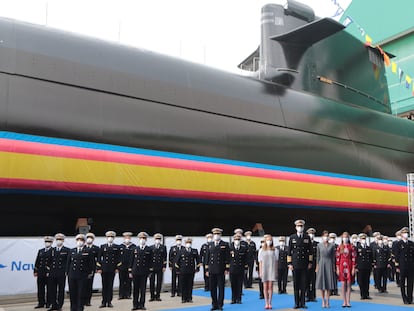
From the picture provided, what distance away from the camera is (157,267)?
11.0 m

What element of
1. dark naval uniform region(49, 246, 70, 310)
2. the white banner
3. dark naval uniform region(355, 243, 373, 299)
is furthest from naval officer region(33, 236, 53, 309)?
dark naval uniform region(355, 243, 373, 299)

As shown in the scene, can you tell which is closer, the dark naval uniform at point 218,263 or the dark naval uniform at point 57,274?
the dark naval uniform at point 57,274

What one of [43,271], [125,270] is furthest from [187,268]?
[43,271]

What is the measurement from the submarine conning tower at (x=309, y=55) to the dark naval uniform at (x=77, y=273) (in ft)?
33.3

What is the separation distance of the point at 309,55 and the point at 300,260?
9806mm

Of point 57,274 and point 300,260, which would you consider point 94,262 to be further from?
point 300,260

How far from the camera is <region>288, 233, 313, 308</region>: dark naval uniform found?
9.55m

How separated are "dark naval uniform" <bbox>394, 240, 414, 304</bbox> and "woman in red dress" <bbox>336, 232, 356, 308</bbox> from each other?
1193 millimetres

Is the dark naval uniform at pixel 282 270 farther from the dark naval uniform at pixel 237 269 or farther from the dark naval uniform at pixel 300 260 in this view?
the dark naval uniform at pixel 300 260

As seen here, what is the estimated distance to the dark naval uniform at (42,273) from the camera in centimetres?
915

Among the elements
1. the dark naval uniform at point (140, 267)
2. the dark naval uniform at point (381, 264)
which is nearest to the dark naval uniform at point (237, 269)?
the dark naval uniform at point (140, 267)

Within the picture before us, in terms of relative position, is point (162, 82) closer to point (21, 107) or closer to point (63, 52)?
point (63, 52)

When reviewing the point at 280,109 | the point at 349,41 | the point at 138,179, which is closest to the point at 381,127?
the point at 349,41

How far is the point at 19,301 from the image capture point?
387 inches
